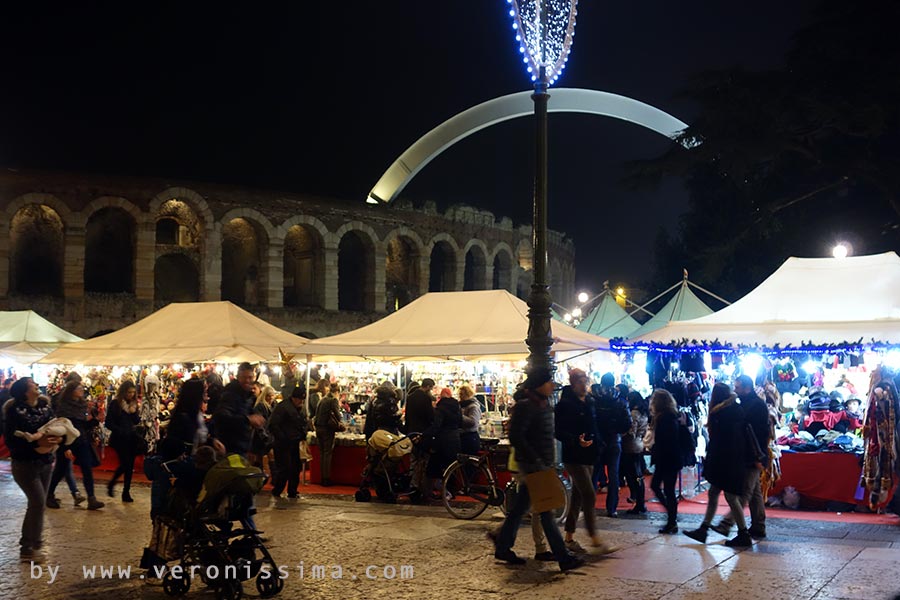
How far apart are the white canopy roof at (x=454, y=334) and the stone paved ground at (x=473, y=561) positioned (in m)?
3.11

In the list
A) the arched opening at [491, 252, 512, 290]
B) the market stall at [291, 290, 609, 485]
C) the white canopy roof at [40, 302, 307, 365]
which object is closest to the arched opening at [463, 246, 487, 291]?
the arched opening at [491, 252, 512, 290]

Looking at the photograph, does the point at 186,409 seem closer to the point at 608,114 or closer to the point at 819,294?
the point at 819,294

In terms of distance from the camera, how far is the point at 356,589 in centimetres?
658

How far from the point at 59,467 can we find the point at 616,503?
6.71 metres

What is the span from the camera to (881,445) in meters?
10.2

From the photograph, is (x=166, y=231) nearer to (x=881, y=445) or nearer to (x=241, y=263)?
(x=241, y=263)

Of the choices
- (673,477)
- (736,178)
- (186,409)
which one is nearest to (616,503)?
(673,477)

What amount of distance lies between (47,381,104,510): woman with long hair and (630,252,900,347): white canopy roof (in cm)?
744

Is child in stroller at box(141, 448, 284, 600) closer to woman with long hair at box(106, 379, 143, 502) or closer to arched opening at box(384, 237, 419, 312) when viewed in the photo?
woman with long hair at box(106, 379, 143, 502)

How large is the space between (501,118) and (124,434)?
41.7 m

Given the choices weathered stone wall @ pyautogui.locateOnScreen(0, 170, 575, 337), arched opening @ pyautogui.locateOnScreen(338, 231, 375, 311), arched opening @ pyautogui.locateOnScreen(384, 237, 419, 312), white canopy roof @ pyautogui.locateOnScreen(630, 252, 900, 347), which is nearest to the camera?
white canopy roof @ pyautogui.locateOnScreen(630, 252, 900, 347)

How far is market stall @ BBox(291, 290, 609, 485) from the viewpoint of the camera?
13.1 metres

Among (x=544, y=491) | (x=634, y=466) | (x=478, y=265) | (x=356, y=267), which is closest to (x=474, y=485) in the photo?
(x=634, y=466)

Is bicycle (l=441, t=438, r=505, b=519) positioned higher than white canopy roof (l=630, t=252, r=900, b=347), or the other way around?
white canopy roof (l=630, t=252, r=900, b=347)
